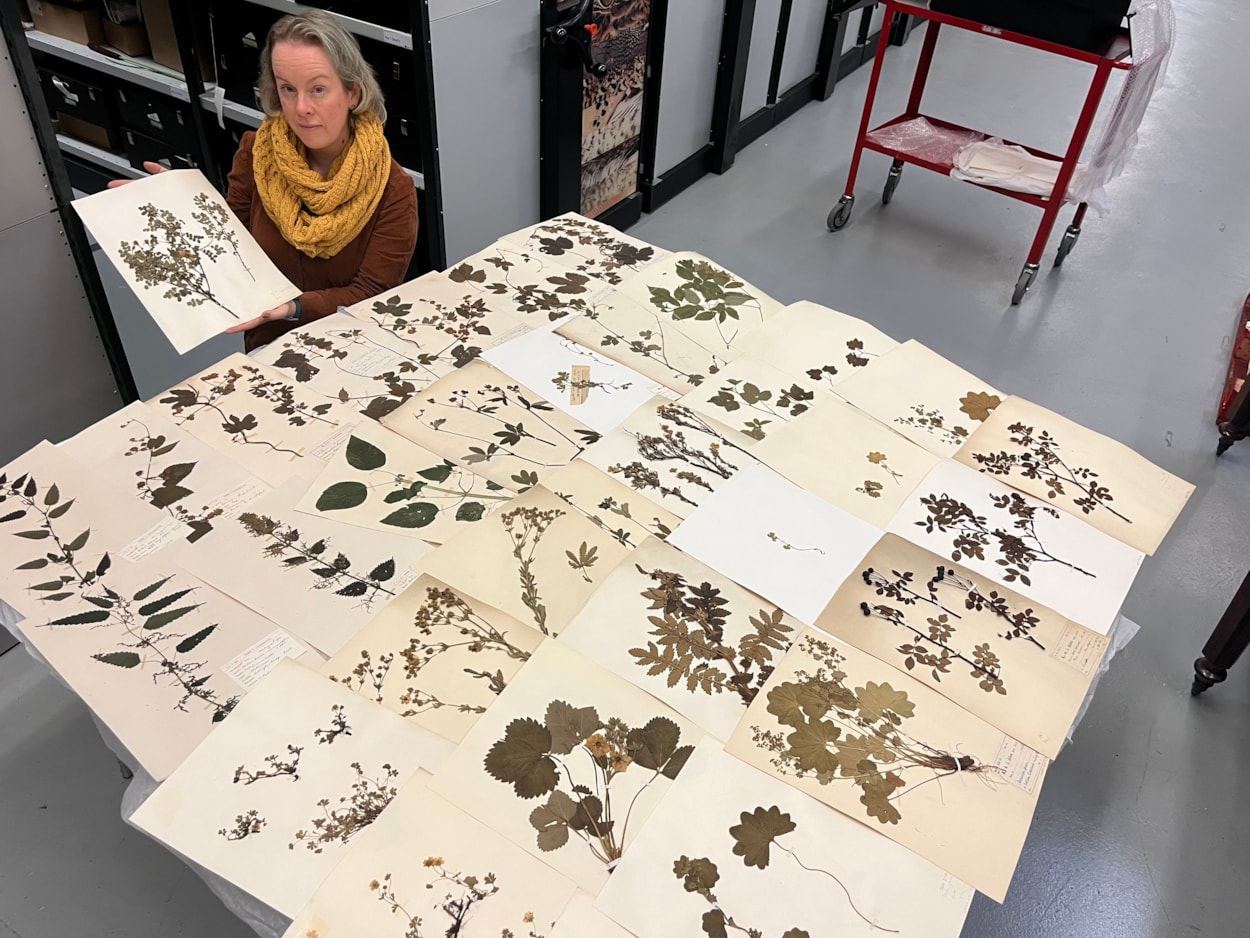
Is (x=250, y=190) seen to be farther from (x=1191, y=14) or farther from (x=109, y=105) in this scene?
(x=1191, y=14)

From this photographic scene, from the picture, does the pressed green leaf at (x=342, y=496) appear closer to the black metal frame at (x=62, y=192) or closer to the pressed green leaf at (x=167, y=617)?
the pressed green leaf at (x=167, y=617)

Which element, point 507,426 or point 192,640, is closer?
point 192,640

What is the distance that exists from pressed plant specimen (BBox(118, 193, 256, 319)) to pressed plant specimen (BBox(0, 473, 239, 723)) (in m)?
0.37

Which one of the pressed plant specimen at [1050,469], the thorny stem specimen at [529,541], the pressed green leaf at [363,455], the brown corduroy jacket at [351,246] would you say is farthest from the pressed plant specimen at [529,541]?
the brown corduroy jacket at [351,246]

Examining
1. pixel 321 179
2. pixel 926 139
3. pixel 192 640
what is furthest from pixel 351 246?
Result: pixel 926 139

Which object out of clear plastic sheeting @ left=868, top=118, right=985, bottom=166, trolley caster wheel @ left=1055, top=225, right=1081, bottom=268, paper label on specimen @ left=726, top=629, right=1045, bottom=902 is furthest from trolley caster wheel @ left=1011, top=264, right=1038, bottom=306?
paper label on specimen @ left=726, top=629, right=1045, bottom=902

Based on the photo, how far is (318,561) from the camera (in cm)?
111

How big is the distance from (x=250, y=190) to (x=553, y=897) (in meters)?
1.63

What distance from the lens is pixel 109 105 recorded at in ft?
10.7

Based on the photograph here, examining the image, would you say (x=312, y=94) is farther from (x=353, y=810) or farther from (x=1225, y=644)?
(x=1225, y=644)

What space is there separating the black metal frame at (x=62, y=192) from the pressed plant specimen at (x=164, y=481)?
654 millimetres

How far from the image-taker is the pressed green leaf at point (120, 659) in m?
0.98

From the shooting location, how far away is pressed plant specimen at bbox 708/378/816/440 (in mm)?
1375

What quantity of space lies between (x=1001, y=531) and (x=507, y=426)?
0.74 m
